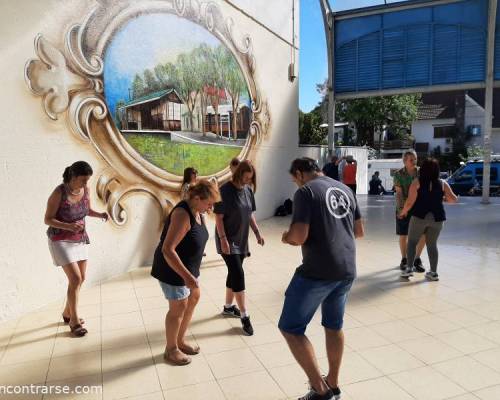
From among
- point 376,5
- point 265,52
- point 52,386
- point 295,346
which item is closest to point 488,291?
point 295,346

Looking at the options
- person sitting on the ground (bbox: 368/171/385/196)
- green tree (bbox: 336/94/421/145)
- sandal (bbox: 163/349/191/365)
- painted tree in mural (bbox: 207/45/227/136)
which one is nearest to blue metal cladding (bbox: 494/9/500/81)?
person sitting on the ground (bbox: 368/171/385/196)

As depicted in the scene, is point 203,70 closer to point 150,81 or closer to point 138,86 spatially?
point 150,81

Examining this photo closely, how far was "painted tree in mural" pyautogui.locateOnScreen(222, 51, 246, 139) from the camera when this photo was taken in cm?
786

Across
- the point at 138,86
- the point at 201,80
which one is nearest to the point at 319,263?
the point at 138,86

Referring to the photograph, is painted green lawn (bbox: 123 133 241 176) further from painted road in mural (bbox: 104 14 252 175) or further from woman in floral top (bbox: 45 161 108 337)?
woman in floral top (bbox: 45 161 108 337)

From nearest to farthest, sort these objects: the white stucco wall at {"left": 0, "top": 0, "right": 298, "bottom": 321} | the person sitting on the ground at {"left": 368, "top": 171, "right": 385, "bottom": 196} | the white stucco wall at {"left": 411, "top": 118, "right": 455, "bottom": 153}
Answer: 1. the white stucco wall at {"left": 0, "top": 0, "right": 298, "bottom": 321}
2. the person sitting on the ground at {"left": 368, "top": 171, "right": 385, "bottom": 196}
3. the white stucco wall at {"left": 411, "top": 118, "right": 455, "bottom": 153}

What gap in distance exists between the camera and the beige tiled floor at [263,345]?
2.87 m

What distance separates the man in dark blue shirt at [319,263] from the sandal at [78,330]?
2.11m

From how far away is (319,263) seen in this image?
2.41 metres

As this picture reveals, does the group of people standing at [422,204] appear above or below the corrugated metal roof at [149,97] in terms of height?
below

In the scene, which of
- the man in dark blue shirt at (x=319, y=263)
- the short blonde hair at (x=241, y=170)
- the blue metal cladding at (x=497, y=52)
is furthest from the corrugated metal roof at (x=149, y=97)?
the blue metal cladding at (x=497, y=52)

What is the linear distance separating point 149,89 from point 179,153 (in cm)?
113

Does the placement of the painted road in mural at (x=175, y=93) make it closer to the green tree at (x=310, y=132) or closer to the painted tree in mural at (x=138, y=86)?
the painted tree in mural at (x=138, y=86)

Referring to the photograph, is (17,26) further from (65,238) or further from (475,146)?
(475,146)
